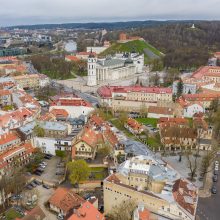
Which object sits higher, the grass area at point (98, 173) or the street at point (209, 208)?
the grass area at point (98, 173)

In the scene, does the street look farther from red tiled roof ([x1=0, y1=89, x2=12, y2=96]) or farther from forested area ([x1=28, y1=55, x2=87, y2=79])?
forested area ([x1=28, y1=55, x2=87, y2=79])

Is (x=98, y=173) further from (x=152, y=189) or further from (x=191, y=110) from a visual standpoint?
(x=191, y=110)

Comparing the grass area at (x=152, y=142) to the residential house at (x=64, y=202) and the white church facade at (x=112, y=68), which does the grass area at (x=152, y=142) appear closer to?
the residential house at (x=64, y=202)

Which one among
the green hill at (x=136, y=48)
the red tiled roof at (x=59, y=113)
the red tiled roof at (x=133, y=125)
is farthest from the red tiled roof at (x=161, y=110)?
the green hill at (x=136, y=48)

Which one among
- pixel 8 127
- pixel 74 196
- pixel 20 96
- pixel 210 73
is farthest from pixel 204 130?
pixel 210 73

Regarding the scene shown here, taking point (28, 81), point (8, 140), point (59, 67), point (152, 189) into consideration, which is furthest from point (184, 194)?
point (59, 67)

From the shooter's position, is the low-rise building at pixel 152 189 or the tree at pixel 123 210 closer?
the low-rise building at pixel 152 189
